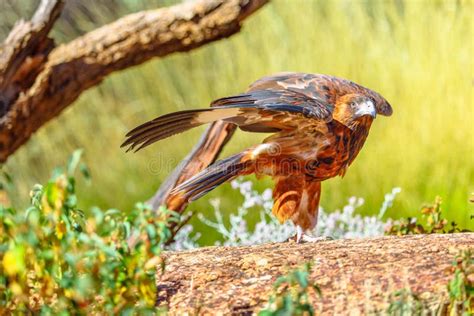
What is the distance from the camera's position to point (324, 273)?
3.07 meters

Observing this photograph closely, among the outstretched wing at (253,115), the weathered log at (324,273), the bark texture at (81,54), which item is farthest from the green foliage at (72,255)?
the bark texture at (81,54)

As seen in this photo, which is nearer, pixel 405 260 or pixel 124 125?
pixel 405 260

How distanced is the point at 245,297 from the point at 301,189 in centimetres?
104

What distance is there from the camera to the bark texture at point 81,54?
4.86 meters

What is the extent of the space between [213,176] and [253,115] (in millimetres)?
290

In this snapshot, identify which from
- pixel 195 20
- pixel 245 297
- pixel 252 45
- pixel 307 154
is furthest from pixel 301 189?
pixel 252 45

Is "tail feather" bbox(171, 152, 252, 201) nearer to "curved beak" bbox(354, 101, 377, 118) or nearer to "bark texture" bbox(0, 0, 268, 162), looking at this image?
"curved beak" bbox(354, 101, 377, 118)

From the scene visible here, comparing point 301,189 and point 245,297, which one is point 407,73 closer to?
point 301,189

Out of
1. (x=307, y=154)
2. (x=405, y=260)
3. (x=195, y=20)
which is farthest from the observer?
(x=195, y=20)

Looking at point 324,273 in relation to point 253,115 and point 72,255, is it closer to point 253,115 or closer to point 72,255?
point 253,115

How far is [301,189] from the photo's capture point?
3873mm

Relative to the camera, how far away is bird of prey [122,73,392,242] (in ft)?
11.7

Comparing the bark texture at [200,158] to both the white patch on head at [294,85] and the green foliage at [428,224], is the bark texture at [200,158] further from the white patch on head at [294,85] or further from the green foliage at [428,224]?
the green foliage at [428,224]

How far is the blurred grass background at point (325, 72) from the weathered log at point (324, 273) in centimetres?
283
